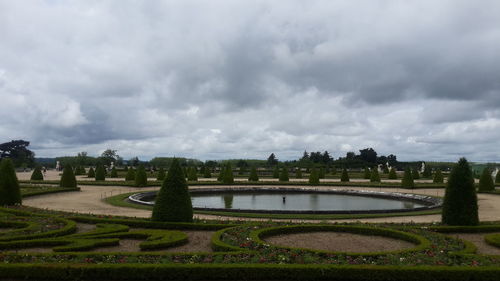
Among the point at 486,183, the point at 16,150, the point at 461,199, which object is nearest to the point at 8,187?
the point at 461,199

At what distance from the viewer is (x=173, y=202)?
14375 mm

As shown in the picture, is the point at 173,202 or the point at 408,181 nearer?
the point at 173,202

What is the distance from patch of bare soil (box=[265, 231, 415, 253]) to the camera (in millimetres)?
11405

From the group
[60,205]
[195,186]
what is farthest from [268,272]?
[195,186]

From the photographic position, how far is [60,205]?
2045cm

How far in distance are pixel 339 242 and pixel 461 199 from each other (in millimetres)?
6006

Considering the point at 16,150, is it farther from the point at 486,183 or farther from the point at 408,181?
the point at 486,183

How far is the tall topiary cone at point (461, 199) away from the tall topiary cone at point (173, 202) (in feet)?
33.6

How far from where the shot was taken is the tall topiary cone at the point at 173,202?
14.2m

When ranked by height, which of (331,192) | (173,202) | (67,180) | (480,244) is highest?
(67,180)

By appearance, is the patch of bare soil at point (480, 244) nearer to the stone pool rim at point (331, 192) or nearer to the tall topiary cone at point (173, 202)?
the stone pool rim at point (331, 192)

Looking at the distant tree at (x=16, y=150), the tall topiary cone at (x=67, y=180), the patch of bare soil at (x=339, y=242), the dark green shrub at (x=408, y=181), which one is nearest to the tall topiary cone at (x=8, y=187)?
the tall topiary cone at (x=67, y=180)

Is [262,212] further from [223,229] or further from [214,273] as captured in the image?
[214,273]

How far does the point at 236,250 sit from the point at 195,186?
25.4 m
